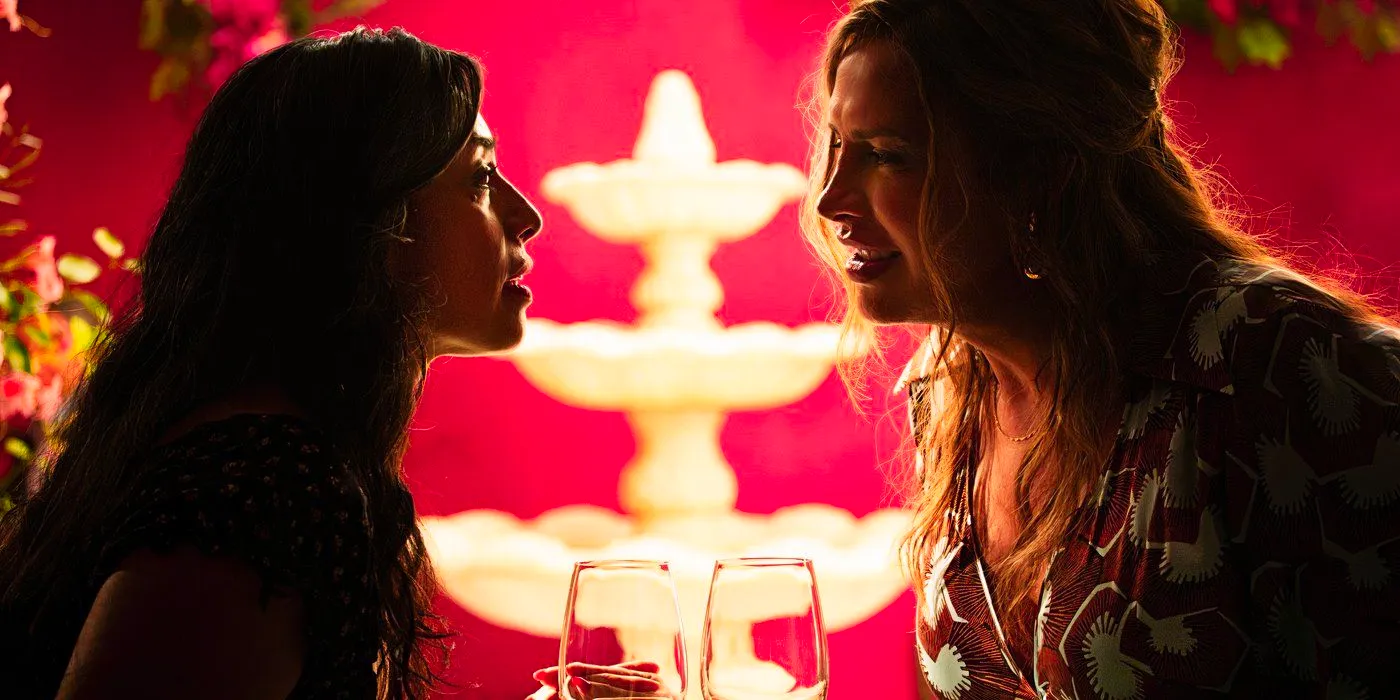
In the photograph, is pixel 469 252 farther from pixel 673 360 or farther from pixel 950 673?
pixel 673 360

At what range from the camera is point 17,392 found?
1861 millimetres

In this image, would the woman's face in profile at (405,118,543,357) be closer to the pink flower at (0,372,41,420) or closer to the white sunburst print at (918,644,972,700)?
the white sunburst print at (918,644,972,700)

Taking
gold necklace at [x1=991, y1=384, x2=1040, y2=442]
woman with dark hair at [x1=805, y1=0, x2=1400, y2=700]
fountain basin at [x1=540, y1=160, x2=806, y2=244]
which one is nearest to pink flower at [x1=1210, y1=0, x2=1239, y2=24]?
fountain basin at [x1=540, y1=160, x2=806, y2=244]

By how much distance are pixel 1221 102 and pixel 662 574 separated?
8.07ft

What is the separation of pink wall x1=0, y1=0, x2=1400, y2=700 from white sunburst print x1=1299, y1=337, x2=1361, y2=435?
1.58 m

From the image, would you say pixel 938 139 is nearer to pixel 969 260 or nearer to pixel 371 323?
pixel 969 260

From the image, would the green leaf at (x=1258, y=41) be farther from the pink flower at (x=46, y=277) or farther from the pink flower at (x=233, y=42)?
the pink flower at (x=46, y=277)

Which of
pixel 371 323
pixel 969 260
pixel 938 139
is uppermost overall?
pixel 938 139

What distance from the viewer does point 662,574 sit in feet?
2.98

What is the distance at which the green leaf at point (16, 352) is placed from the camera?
1.83 meters

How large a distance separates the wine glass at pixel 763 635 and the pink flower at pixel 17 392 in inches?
54.6

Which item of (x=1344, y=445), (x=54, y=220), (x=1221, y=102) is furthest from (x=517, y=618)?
(x=1221, y=102)

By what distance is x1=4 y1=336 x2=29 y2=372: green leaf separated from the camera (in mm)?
1828

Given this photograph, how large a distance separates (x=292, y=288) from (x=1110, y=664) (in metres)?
0.75
